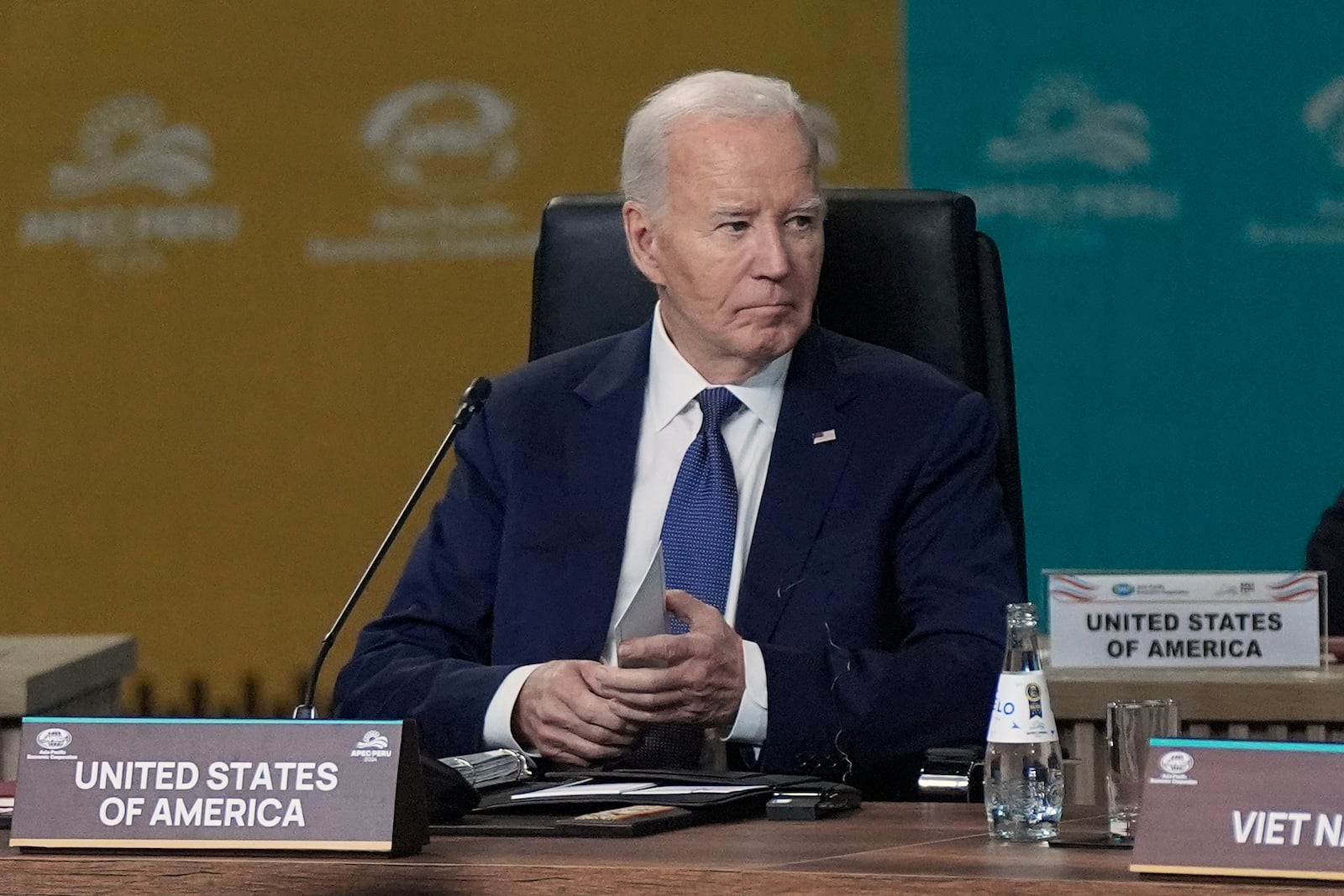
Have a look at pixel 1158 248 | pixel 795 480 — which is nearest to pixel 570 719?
pixel 795 480

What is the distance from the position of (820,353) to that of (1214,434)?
1695 millimetres

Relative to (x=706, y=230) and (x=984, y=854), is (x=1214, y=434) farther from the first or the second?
(x=984, y=854)

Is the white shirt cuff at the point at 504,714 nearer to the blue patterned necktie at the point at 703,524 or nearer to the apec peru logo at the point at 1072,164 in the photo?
the blue patterned necktie at the point at 703,524

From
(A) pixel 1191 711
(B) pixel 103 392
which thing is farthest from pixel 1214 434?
(B) pixel 103 392

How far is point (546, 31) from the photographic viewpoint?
4008 mm

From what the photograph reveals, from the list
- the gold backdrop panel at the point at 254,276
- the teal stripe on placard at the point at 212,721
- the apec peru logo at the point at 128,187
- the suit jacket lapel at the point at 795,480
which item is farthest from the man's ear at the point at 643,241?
the apec peru logo at the point at 128,187

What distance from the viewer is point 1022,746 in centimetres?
136

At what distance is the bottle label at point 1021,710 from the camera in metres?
1.36

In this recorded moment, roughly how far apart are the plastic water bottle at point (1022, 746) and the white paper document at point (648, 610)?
39 cm

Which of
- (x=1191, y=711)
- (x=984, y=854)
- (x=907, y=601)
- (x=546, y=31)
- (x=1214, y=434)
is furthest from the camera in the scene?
(x=546, y=31)

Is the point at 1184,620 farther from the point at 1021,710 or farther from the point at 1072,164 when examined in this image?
the point at 1072,164

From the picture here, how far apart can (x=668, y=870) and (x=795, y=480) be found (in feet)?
3.22

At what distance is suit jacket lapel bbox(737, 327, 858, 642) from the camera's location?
6.70 feet

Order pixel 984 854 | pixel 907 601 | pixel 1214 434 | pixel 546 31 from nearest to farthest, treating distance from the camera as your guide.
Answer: pixel 984 854, pixel 907 601, pixel 1214 434, pixel 546 31
